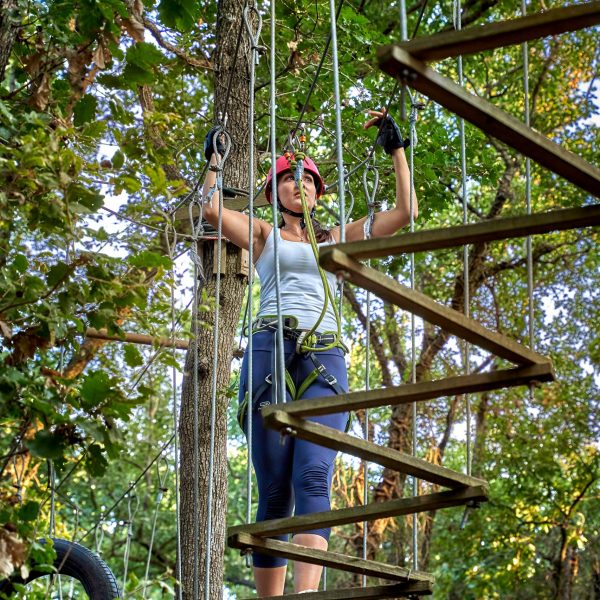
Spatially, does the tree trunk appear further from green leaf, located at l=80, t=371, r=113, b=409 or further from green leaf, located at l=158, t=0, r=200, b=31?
green leaf, located at l=80, t=371, r=113, b=409

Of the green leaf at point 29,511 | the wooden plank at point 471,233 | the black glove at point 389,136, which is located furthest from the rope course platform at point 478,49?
the green leaf at point 29,511

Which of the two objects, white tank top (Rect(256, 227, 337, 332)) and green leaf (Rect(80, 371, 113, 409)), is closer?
green leaf (Rect(80, 371, 113, 409))

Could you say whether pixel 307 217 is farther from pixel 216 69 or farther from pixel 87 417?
pixel 216 69

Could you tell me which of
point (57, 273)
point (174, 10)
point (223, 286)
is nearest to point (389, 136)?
point (174, 10)

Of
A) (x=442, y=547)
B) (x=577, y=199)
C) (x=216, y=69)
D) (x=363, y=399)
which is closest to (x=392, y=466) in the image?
(x=363, y=399)

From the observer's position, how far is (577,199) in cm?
1062

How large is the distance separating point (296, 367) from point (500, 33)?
1399 mm

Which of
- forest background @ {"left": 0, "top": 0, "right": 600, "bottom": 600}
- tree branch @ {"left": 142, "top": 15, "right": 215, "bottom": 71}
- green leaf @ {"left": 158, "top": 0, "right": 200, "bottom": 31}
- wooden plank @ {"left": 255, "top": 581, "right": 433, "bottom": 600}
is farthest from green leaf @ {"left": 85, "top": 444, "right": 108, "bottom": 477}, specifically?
tree branch @ {"left": 142, "top": 15, "right": 215, "bottom": 71}

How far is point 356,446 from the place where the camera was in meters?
2.45

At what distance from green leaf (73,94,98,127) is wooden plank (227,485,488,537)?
1361mm

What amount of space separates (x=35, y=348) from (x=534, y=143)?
1.37m

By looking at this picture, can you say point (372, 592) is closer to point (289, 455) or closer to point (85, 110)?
point (289, 455)

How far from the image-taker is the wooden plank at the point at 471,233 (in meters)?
2.18

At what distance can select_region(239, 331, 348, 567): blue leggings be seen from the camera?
121 inches
